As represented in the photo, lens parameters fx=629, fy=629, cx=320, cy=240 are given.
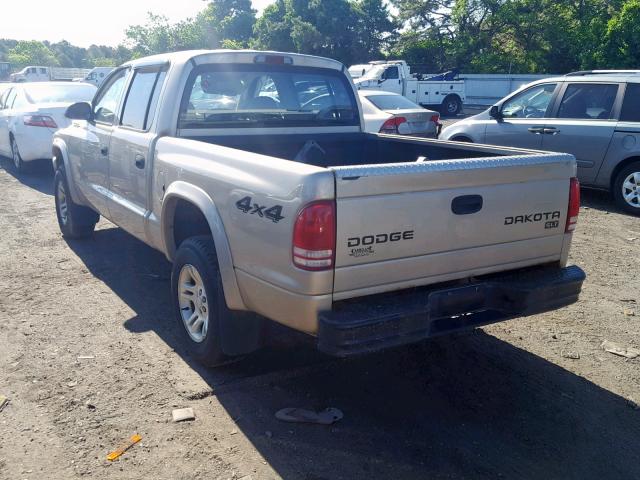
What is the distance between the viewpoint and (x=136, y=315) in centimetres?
508

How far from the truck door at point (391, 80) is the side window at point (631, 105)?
18016 mm

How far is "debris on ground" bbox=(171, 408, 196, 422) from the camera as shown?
3.60m

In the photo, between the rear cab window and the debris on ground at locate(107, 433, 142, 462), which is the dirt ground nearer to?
the debris on ground at locate(107, 433, 142, 462)

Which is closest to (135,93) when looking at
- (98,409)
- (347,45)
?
(98,409)

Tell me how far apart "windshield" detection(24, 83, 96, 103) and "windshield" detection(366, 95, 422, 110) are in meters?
5.34

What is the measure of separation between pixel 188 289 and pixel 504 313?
81.5 inches

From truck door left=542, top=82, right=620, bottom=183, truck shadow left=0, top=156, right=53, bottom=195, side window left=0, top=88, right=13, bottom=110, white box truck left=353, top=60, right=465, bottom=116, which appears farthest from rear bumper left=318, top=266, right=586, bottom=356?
white box truck left=353, top=60, right=465, bottom=116

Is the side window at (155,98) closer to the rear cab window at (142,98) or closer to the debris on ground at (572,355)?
the rear cab window at (142,98)

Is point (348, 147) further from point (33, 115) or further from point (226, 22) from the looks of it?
point (226, 22)

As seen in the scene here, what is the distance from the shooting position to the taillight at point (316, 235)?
9.98ft

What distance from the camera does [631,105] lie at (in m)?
8.43

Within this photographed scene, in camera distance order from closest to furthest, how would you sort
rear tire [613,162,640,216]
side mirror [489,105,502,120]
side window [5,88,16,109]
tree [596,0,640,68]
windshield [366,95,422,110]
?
rear tire [613,162,640,216], side mirror [489,105,502,120], windshield [366,95,422,110], side window [5,88,16,109], tree [596,0,640,68]

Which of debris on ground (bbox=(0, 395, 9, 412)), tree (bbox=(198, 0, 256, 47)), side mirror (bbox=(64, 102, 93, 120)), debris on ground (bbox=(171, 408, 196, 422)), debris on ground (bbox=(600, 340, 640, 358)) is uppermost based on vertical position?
tree (bbox=(198, 0, 256, 47))

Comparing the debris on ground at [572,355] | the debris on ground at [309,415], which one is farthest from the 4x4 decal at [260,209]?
the debris on ground at [572,355]
